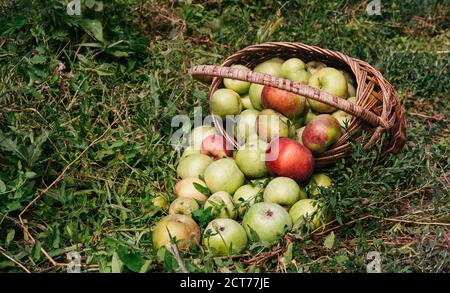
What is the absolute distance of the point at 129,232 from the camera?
112 inches

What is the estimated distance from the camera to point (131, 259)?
242 centimetres

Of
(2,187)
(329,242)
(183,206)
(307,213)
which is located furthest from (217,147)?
(2,187)

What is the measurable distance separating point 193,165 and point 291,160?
579mm

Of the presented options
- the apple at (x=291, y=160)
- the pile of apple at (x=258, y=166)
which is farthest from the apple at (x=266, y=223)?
the apple at (x=291, y=160)

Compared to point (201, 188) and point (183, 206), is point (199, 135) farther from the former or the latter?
point (183, 206)

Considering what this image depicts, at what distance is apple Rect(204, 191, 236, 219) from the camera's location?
9.23 feet

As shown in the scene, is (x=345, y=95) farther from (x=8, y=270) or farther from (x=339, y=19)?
(x=8, y=270)

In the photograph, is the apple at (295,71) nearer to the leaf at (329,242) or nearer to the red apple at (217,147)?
the red apple at (217,147)

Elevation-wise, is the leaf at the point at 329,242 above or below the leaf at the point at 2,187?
below

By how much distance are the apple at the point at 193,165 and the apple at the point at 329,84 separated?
0.68m

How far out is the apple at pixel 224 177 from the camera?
9.91 feet

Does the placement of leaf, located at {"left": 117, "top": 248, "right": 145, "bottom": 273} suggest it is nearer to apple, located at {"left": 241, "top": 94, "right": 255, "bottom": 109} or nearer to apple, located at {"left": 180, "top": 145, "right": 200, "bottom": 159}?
apple, located at {"left": 180, "top": 145, "right": 200, "bottom": 159}

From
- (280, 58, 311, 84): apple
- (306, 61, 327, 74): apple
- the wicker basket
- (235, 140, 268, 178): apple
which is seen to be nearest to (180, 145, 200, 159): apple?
the wicker basket
